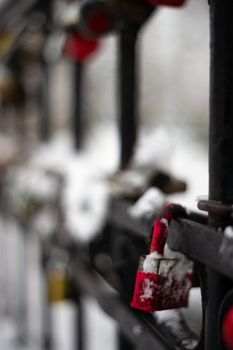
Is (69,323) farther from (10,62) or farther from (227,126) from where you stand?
(227,126)

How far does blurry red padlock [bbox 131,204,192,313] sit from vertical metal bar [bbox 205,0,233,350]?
0.05 meters

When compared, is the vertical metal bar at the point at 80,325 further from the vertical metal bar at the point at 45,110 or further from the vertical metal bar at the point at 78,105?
the vertical metal bar at the point at 45,110

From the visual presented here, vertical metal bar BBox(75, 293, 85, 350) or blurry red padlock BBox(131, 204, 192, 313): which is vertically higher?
blurry red padlock BBox(131, 204, 192, 313)

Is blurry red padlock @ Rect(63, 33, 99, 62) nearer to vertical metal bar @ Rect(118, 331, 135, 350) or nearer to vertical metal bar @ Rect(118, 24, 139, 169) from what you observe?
vertical metal bar @ Rect(118, 24, 139, 169)

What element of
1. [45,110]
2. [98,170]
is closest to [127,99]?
[98,170]

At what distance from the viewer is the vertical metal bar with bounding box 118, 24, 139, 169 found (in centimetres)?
140

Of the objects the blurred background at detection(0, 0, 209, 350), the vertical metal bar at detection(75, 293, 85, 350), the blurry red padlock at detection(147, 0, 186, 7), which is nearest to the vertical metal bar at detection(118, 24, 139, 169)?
the blurred background at detection(0, 0, 209, 350)

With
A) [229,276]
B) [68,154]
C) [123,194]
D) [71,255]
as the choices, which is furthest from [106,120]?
[229,276]

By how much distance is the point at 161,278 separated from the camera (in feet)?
2.55

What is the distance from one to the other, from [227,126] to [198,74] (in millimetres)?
739

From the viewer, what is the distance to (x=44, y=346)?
101 inches

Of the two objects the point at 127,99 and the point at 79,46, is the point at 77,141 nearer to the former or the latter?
the point at 79,46

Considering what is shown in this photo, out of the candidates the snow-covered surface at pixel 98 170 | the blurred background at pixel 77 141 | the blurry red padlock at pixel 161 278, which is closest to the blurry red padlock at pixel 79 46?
the blurred background at pixel 77 141

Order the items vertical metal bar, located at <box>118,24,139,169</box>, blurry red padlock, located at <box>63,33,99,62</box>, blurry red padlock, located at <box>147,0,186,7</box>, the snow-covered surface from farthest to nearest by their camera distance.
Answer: blurry red padlock, located at <box>63,33,99,62</box> → vertical metal bar, located at <box>118,24,139,169</box> → the snow-covered surface → blurry red padlock, located at <box>147,0,186,7</box>
